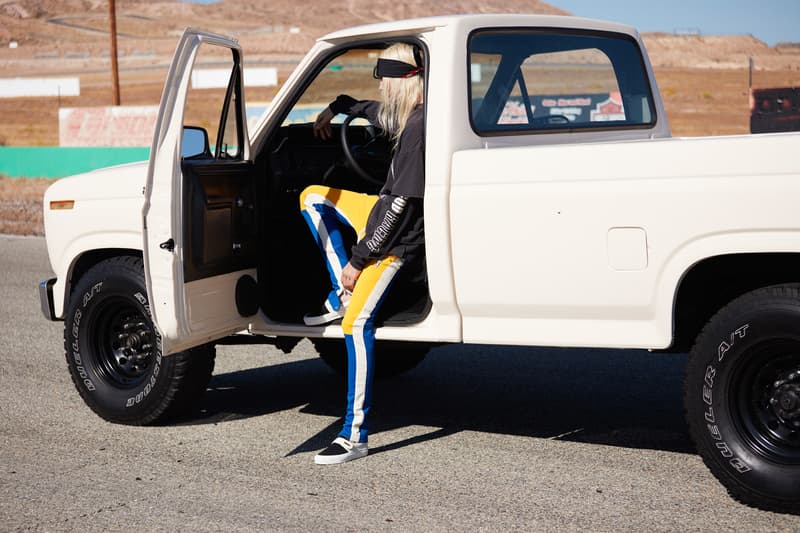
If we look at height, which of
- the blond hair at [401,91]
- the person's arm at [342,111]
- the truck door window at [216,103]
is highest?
the blond hair at [401,91]

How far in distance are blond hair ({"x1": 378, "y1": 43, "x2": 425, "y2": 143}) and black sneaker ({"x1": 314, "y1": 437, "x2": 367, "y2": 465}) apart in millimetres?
1446

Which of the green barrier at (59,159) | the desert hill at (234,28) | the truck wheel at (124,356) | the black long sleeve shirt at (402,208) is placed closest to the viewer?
the black long sleeve shirt at (402,208)

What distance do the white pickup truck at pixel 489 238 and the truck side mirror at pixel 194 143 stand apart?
0.7 inches

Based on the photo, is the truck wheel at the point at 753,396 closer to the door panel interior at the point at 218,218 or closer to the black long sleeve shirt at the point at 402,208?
the black long sleeve shirt at the point at 402,208

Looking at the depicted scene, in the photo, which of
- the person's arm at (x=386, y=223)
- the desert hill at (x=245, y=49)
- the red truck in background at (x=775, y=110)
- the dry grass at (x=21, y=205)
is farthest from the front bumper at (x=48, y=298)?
the desert hill at (x=245, y=49)

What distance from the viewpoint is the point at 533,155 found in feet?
14.4

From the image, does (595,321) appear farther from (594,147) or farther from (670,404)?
(670,404)

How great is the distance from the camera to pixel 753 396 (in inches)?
166

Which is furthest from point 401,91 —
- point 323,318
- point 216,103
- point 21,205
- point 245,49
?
point 245,49

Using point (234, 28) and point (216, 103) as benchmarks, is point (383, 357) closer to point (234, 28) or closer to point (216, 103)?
point (216, 103)

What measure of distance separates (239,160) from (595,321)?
2023 mm

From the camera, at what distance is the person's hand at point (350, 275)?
497 centimetres

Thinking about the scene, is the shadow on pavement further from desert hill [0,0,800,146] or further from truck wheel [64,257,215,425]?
desert hill [0,0,800,146]

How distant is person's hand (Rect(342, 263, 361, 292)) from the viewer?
16.3ft
